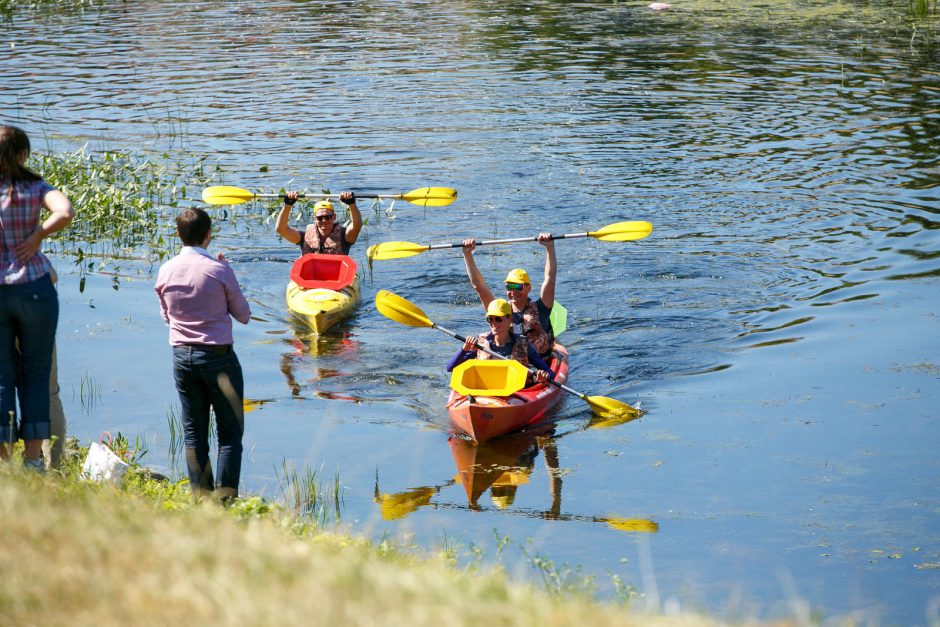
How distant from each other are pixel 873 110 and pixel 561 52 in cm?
861

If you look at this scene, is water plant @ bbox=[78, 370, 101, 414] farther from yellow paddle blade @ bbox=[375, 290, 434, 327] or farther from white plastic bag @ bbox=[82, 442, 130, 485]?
white plastic bag @ bbox=[82, 442, 130, 485]

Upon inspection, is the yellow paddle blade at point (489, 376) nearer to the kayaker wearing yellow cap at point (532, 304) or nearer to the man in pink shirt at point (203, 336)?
the kayaker wearing yellow cap at point (532, 304)

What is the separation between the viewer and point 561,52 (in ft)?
91.1

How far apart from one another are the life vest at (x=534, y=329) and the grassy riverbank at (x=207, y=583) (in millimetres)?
6074

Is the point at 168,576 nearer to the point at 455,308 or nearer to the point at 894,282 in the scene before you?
the point at 455,308

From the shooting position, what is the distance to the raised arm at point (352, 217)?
42.2ft

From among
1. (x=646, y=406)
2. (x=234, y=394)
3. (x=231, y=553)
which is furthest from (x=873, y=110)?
(x=231, y=553)

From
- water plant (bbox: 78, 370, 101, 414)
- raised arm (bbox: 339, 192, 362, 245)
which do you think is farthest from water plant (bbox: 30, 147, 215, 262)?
water plant (bbox: 78, 370, 101, 414)

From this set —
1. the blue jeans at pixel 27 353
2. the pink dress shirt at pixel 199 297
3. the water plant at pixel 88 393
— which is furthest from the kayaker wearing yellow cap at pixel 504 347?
the blue jeans at pixel 27 353

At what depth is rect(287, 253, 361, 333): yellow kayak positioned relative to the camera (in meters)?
12.2

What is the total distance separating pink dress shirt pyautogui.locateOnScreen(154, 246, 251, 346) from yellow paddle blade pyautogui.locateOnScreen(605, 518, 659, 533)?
118 inches

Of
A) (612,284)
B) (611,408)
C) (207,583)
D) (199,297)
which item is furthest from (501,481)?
(612,284)

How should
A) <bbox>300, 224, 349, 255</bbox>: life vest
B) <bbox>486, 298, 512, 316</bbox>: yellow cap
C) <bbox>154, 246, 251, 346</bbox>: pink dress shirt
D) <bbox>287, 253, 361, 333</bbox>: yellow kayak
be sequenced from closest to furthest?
<bbox>154, 246, 251, 346</bbox>: pink dress shirt < <bbox>486, 298, 512, 316</bbox>: yellow cap < <bbox>287, 253, 361, 333</bbox>: yellow kayak < <bbox>300, 224, 349, 255</bbox>: life vest

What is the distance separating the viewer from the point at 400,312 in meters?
11.0
